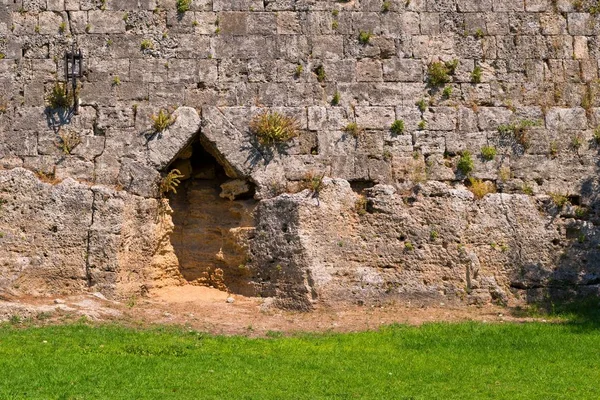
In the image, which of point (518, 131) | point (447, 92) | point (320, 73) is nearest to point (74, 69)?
point (320, 73)

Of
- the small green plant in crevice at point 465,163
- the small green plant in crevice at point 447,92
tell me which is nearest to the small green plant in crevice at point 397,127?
the small green plant in crevice at point 447,92

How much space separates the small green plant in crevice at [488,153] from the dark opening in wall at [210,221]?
3977mm

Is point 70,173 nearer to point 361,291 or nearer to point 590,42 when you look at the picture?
point 361,291

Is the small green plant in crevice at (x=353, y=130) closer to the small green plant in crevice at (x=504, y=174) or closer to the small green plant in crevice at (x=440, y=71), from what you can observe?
the small green plant in crevice at (x=440, y=71)

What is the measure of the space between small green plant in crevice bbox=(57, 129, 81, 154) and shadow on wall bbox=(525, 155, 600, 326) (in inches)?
309

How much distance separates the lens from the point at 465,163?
538 inches

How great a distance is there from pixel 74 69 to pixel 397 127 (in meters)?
5.53

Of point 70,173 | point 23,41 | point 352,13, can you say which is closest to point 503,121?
point 352,13

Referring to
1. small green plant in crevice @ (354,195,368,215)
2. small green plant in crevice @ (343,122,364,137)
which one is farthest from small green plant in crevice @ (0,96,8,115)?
small green plant in crevice @ (354,195,368,215)

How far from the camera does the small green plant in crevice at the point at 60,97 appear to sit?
13.5 metres

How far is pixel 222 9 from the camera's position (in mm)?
13945

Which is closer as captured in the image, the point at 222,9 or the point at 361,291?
the point at 361,291

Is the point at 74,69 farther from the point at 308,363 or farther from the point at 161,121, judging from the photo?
the point at 308,363

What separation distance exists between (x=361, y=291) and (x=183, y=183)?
363 centimetres
